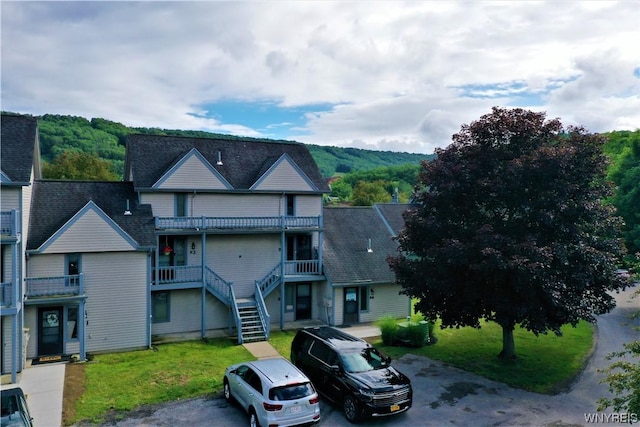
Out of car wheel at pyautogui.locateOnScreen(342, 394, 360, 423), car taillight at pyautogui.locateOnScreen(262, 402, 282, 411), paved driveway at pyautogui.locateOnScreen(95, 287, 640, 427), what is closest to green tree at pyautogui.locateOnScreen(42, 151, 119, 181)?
paved driveway at pyautogui.locateOnScreen(95, 287, 640, 427)

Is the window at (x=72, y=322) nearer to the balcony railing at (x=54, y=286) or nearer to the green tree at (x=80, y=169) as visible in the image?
the balcony railing at (x=54, y=286)

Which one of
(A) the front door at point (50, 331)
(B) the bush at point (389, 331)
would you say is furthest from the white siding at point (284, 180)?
(A) the front door at point (50, 331)

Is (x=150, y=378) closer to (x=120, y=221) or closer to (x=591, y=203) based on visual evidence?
(x=120, y=221)

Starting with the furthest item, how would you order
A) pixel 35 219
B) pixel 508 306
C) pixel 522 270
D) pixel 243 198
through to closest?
pixel 243 198, pixel 35 219, pixel 508 306, pixel 522 270

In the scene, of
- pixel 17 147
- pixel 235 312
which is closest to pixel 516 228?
pixel 235 312

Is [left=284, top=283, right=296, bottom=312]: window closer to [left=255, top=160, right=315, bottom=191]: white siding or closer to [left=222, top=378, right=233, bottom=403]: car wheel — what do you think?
[left=255, top=160, right=315, bottom=191]: white siding

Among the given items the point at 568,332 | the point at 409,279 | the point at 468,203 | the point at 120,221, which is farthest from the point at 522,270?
the point at 120,221

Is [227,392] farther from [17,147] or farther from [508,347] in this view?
[17,147]

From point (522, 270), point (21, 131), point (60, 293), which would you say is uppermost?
point (21, 131)
